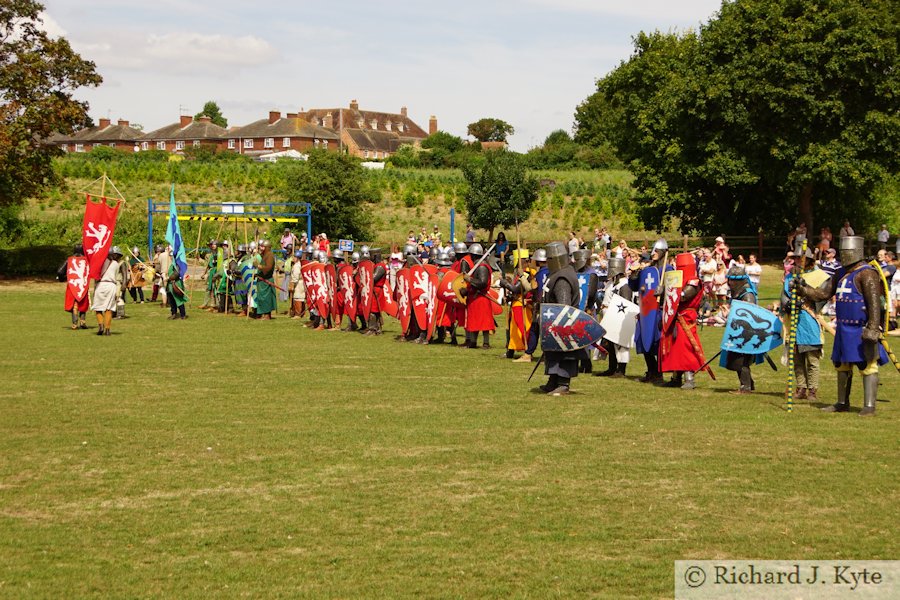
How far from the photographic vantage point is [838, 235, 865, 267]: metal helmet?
1238cm

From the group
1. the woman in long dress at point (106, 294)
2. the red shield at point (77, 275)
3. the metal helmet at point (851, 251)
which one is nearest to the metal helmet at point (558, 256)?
the metal helmet at point (851, 251)

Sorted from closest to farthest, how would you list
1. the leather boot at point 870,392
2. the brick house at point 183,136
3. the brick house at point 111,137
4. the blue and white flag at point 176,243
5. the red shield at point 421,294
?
the leather boot at point 870,392 → the red shield at point 421,294 → the blue and white flag at point 176,243 → the brick house at point 183,136 → the brick house at point 111,137

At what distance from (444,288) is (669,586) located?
13.7 metres

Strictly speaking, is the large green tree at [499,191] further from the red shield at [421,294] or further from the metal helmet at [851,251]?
the metal helmet at [851,251]

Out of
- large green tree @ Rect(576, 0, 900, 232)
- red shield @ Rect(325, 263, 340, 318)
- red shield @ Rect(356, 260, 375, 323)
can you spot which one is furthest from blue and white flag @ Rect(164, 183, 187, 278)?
large green tree @ Rect(576, 0, 900, 232)

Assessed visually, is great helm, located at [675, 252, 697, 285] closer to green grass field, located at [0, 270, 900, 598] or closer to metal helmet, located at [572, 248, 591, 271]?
green grass field, located at [0, 270, 900, 598]

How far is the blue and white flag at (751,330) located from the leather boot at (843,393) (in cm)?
105

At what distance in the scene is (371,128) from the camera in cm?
13588

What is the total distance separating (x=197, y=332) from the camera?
23.1 m

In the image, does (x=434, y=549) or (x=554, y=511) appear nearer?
(x=434, y=549)

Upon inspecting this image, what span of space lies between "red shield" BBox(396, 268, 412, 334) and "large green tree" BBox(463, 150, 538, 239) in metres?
27.1

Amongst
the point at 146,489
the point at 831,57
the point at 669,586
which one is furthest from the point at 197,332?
the point at 831,57

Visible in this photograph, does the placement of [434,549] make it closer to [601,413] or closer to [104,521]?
[104,521]

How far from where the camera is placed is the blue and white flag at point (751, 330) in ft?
44.4
